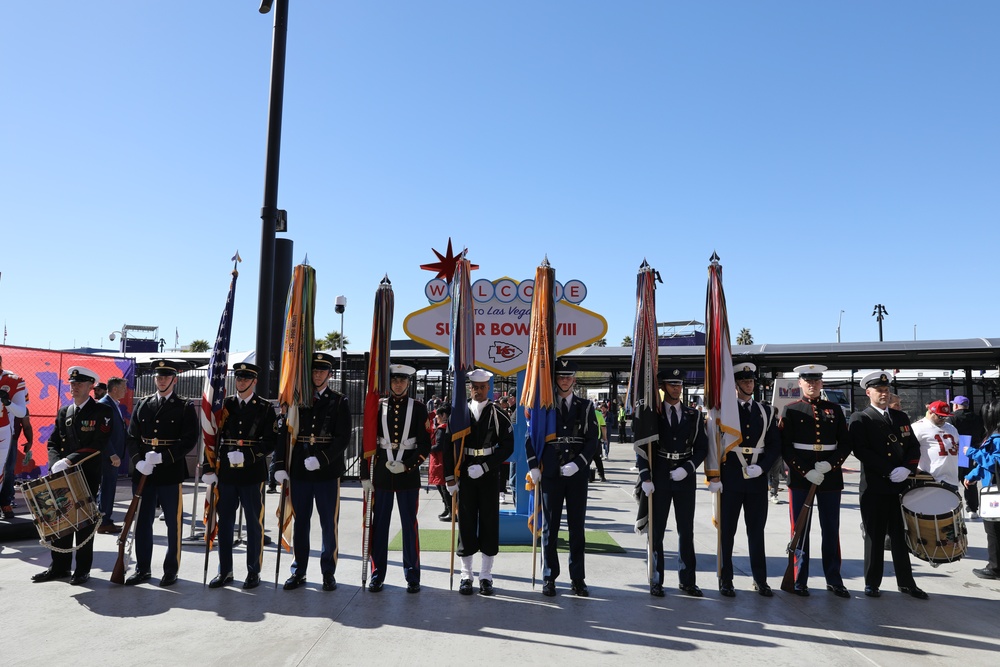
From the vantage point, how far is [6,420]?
862cm

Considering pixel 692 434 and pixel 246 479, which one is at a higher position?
pixel 692 434

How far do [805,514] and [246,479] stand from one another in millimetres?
5232

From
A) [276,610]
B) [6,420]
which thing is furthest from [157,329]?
[276,610]

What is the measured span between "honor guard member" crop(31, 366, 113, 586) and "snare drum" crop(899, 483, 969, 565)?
7.68 metres

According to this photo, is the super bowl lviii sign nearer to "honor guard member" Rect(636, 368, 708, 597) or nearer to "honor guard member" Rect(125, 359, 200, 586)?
"honor guard member" Rect(636, 368, 708, 597)

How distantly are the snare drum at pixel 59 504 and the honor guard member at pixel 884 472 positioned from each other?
24.1 feet

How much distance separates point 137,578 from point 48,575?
918 mm

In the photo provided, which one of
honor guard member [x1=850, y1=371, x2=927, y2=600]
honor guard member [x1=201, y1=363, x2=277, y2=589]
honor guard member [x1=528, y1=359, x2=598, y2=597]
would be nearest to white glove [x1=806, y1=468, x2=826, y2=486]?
honor guard member [x1=850, y1=371, x2=927, y2=600]

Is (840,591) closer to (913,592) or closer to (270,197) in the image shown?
(913,592)

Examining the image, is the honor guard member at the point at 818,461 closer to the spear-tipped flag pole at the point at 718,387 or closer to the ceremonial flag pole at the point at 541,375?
the spear-tipped flag pole at the point at 718,387

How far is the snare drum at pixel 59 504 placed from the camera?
6320 mm

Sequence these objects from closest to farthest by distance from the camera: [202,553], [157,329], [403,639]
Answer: [403,639]
[202,553]
[157,329]

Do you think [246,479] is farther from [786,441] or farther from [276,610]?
[786,441]

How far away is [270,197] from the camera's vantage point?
27.1 ft
